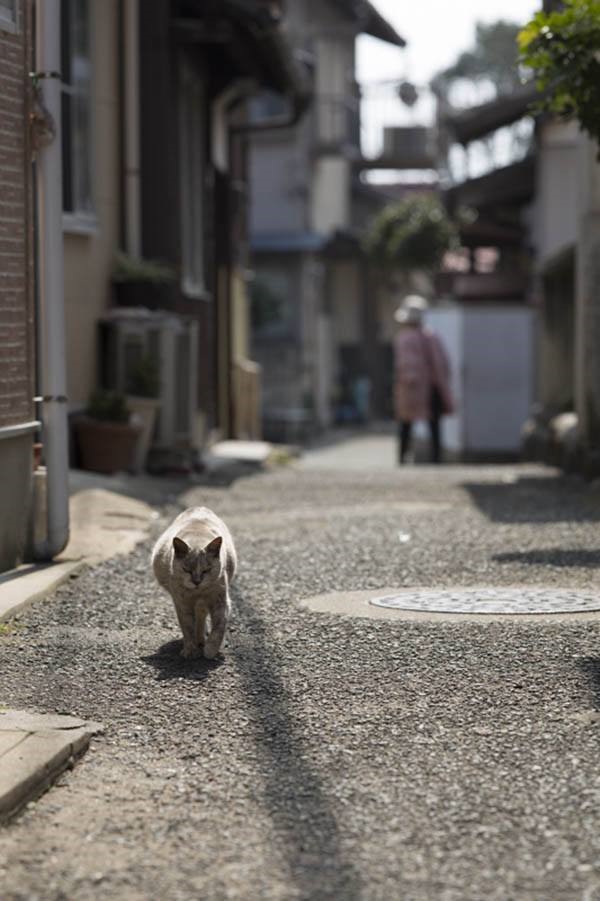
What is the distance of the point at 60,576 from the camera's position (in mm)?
7750

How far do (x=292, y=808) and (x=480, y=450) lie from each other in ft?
72.7

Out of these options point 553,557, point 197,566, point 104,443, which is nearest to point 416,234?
point 104,443

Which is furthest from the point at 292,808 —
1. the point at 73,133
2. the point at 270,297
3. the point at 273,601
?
the point at 270,297

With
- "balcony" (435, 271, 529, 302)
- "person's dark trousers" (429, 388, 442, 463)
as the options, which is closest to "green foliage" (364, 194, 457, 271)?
"balcony" (435, 271, 529, 302)

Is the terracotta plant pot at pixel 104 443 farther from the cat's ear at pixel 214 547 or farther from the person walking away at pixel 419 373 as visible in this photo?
the cat's ear at pixel 214 547

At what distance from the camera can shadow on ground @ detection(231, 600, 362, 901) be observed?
12.4 ft

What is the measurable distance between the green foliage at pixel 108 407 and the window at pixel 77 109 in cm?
146

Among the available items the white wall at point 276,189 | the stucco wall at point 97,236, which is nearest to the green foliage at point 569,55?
the stucco wall at point 97,236

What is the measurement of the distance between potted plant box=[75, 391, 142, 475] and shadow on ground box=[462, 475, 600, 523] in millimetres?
2744

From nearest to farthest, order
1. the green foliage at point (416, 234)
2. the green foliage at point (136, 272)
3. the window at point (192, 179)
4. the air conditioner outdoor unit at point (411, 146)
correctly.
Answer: the green foliage at point (136, 272), the window at point (192, 179), the green foliage at point (416, 234), the air conditioner outdoor unit at point (411, 146)

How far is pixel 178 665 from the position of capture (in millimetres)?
6035

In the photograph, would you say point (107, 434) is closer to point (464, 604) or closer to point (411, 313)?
point (411, 313)

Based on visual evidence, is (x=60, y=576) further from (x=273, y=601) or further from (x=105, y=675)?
(x=105, y=675)

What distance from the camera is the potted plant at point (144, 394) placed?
530 inches
